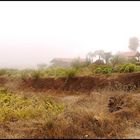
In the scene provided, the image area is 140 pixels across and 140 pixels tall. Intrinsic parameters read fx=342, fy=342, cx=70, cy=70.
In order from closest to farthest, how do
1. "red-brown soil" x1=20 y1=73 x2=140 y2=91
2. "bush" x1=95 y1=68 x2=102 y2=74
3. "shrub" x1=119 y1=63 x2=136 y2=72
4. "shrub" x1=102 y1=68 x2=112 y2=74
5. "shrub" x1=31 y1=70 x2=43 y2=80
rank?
1. "red-brown soil" x1=20 y1=73 x2=140 y2=91
2. "shrub" x1=119 y1=63 x2=136 y2=72
3. "shrub" x1=102 y1=68 x2=112 y2=74
4. "bush" x1=95 y1=68 x2=102 y2=74
5. "shrub" x1=31 y1=70 x2=43 y2=80

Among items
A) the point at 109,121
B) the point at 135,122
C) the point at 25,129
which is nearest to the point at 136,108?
the point at 135,122

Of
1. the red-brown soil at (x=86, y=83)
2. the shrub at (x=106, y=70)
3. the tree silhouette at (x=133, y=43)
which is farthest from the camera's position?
the tree silhouette at (x=133, y=43)

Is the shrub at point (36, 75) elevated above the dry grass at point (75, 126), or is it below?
below

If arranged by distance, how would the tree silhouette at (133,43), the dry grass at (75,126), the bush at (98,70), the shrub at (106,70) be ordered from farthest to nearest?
the tree silhouette at (133,43)
the bush at (98,70)
the shrub at (106,70)
the dry grass at (75,126)

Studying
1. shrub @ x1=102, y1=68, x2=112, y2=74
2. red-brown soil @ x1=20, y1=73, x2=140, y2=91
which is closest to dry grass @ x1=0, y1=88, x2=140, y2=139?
red-brown soil @ x1=20, y1=73, x2=140, y2=91

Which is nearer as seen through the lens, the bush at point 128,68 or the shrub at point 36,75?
the bush at point 128,68

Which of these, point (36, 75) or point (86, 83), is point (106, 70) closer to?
point (86, 83)

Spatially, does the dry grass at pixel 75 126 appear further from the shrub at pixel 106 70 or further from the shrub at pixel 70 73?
the shrub at pixel 70 73

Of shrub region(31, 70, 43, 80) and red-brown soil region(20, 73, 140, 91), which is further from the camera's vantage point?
shrub region(31, 70, 43, 80)

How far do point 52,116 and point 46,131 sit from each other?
74 centimetres

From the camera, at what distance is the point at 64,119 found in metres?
7.78

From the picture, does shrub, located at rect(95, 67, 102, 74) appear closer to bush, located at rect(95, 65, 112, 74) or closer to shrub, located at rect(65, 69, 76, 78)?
bush, located at rect(95, 65, 112, 74)

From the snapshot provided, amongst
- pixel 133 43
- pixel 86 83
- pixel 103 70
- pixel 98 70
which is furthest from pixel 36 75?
pixel 133 43

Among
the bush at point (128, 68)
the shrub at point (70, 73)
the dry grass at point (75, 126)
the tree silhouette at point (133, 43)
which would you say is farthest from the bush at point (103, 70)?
the tree silhouette at point (133, 43)
